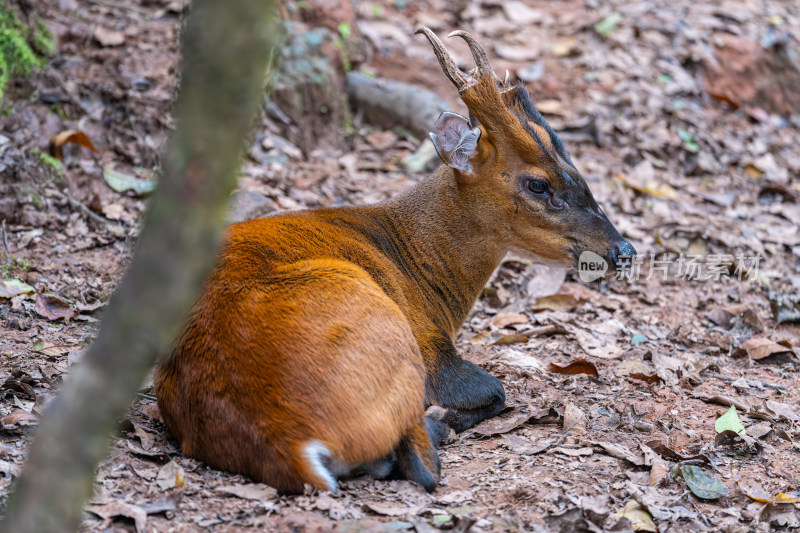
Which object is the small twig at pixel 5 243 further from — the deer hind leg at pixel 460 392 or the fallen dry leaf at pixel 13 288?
the deer hind leg at pixel 460 392

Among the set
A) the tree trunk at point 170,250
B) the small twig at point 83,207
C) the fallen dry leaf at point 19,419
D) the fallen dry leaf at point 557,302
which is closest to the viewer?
the tree trunk at point 170,250

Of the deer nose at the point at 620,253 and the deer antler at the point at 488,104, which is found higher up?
the deer antler at the point at 488,104

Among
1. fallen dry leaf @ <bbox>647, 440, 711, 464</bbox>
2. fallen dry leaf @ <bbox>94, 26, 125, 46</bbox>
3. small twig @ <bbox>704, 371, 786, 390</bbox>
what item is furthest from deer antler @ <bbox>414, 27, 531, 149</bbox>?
fallen dry leaf @ <bbox>94, 26, 125, 46</bbox>

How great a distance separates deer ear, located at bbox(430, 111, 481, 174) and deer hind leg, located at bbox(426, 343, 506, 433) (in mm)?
1199

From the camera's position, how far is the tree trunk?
2367 mm

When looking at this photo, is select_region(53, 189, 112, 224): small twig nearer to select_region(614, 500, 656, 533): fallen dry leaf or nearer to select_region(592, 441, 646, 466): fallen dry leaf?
select_region(592, 441, 646, 466): fallen dry leaf

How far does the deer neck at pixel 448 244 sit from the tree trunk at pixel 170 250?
2799mm

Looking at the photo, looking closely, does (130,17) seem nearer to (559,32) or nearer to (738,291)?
(559,32)

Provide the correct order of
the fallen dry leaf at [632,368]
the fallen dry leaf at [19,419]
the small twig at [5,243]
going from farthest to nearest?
the small twig at [5,243]
the fallen dry leaf at [632,368]
the fallen dry leaf at [19,419]

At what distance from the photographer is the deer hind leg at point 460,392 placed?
4.60 metres

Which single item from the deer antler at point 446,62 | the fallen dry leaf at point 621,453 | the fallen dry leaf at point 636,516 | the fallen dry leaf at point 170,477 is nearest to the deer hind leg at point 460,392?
the fallen dry leaf at point 621,453

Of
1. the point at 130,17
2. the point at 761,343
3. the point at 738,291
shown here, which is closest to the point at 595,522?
the point at 761,343

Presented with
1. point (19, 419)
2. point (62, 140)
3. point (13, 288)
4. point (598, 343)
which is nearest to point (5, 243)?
point (13, 288)

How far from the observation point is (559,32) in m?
11.1
